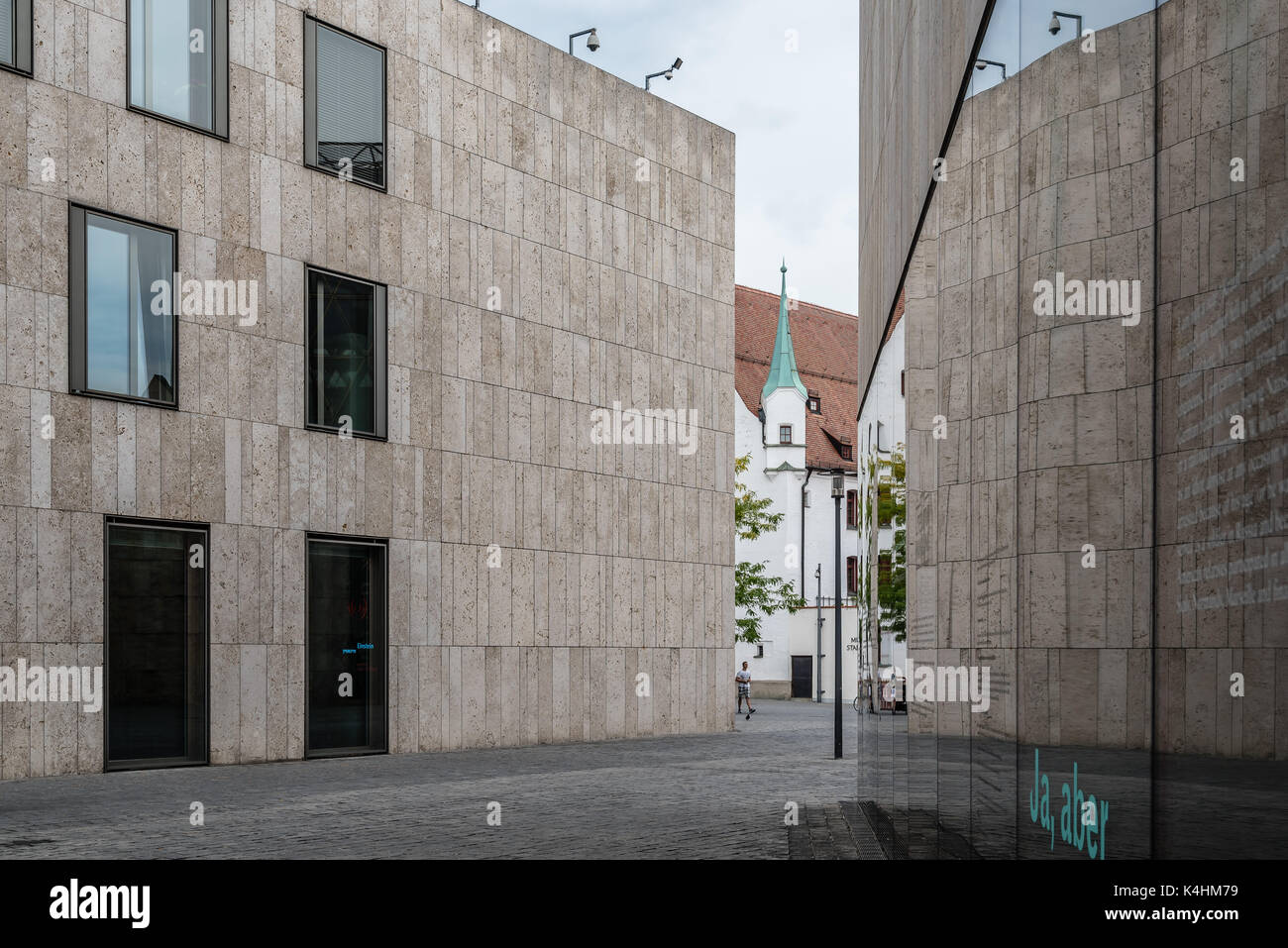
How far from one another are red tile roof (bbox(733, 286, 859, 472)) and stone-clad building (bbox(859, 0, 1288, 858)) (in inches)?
2582

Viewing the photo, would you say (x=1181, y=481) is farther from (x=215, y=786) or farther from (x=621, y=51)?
(x=621, y=51)

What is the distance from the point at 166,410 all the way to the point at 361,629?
493 cm

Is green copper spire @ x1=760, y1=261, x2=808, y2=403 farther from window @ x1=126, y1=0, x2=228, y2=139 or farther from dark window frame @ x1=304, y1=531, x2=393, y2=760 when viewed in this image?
window @ x1=126, y1=0, x2=228, y2=139

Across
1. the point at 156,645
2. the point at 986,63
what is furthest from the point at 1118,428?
the point at 156,645

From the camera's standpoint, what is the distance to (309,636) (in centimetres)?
2180

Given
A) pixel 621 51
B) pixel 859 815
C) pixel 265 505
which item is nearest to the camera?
pixel 859 815

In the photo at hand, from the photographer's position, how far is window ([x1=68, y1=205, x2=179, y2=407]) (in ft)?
61.8

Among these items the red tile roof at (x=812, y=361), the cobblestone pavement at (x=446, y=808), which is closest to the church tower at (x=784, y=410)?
the red tile roof at (x=812, y=361)

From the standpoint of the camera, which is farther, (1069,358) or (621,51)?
(621,51)

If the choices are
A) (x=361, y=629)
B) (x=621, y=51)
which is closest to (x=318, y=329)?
(x=361, y=629)

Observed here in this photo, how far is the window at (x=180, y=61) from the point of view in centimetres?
1989

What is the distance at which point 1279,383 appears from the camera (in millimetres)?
2943

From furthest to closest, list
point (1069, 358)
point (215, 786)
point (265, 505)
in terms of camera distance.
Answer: point (265, 505)
point (215, 786)
point (1069, 358)
